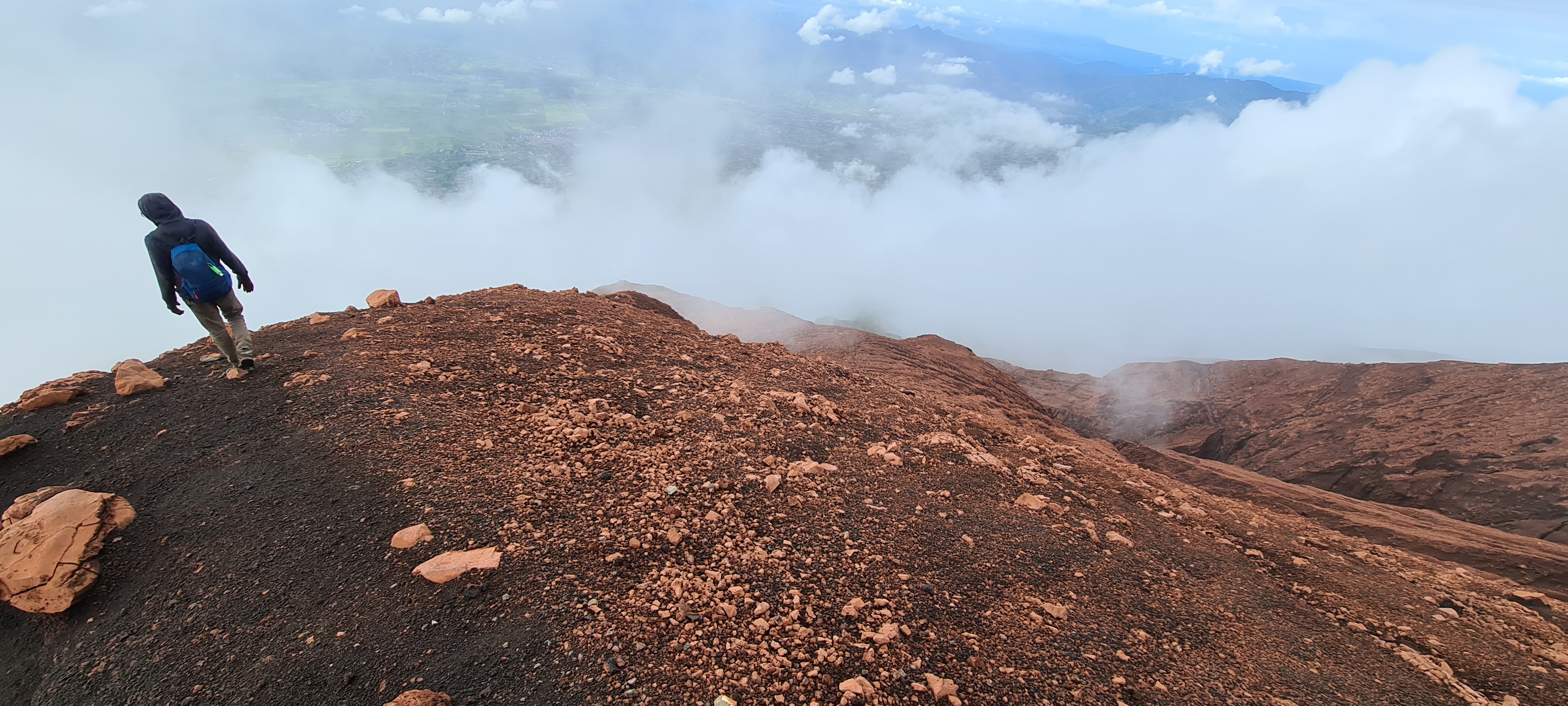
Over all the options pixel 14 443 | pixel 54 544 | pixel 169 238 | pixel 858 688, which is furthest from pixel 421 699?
pixel 169 238

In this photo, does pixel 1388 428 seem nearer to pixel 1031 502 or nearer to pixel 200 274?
pixel 1031 502

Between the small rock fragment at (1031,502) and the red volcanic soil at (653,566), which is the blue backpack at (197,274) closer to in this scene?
the red volcanic soil at (653,566)

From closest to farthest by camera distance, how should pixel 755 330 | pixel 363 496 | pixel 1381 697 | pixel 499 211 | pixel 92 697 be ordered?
pixel 92 697
pixel 1381 697
pixel 363 496
pixel 755 330
pixel 499 211

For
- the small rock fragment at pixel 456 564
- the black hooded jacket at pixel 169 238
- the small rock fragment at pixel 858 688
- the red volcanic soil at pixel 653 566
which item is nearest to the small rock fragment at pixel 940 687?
the red volcanic soil at pixel 653 566

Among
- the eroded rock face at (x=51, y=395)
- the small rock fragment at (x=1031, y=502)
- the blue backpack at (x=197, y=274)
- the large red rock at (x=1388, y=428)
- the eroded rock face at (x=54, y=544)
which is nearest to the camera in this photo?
the eroded rock face at (x=54, y=544)

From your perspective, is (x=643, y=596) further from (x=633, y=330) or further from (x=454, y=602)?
(x=633, y=330)

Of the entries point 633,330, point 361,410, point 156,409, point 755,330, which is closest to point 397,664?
point 361,410

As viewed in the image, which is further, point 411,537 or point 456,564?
point 411,537
